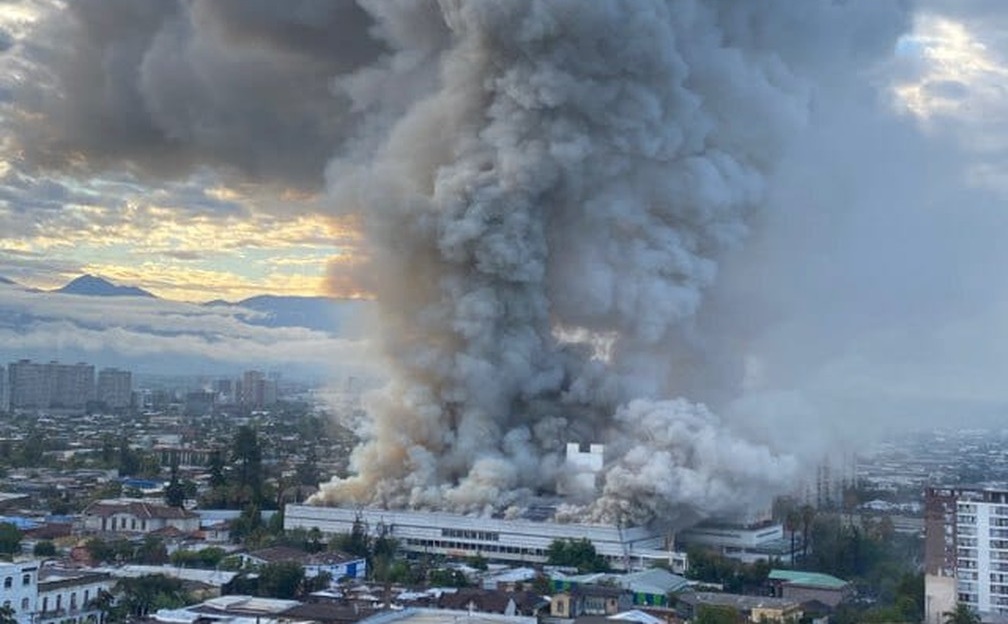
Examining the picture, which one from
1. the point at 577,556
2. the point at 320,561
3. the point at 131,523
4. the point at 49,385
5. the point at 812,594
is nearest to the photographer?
the point at 812,594

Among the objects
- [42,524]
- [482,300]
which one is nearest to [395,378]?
[482,300]

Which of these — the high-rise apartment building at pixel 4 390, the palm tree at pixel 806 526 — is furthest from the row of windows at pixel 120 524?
the high-rise apartment building at pixel 4 390

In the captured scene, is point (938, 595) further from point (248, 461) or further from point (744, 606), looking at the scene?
point (248, 461)

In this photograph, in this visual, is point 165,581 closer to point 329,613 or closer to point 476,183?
point 329,613

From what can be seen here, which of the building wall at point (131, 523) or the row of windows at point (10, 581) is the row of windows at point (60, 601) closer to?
the row of windows at point (10, 581)

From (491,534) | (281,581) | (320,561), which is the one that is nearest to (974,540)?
(491,534)

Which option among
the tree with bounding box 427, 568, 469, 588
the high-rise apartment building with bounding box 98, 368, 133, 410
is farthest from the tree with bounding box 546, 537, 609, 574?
the high-rise apartment building with bounding box 98, 368, 133, 410

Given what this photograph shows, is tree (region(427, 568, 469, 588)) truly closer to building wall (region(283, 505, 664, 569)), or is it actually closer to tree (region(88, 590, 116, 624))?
building wall (region(283, 505, 664, 569))
